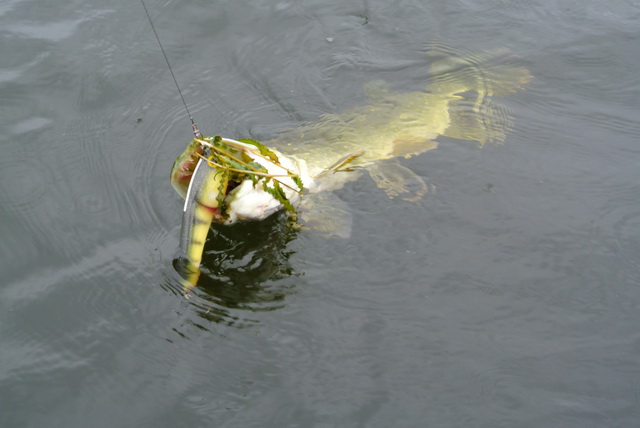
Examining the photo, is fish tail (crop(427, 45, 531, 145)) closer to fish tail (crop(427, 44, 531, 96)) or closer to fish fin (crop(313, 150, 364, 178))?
fish tail (crop(427, 44, 531, 96))

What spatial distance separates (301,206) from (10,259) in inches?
86.5

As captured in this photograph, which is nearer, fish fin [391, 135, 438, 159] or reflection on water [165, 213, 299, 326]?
reflection on water [165, 213, 299, 326]

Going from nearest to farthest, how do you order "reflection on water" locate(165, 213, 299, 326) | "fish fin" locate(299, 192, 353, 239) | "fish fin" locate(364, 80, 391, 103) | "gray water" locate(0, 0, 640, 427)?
"gray water" locate(0, 0, 640, 427) → "reflection on water" locate(165, 213, 299, 326) → "fish fin" locate(299, 192, 353, 239) → "fish fin" locate(364, 80, 391, 103)

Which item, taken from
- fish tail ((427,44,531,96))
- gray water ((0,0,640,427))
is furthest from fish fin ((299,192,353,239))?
fish tail ((427,44,531,96))

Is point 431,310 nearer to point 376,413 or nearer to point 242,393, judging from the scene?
point 376,413

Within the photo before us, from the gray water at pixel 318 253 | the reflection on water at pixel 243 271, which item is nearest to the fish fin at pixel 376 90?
the gray water at pixel 318 253

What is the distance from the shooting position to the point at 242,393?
11.6 feet

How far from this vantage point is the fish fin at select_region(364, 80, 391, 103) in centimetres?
579

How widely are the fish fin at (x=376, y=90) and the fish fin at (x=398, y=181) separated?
3.01 feet

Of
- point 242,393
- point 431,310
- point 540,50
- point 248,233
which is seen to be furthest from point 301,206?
point 540,50

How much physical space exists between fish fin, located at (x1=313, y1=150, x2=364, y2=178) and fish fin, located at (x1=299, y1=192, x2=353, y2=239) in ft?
0.70

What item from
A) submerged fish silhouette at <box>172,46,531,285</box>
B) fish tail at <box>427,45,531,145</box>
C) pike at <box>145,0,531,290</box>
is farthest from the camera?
fish tail at <box>427,45,531,145</box>

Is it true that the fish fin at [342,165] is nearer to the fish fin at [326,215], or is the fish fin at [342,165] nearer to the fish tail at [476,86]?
the fish fin at [326,215]

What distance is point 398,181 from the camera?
4.93 m
